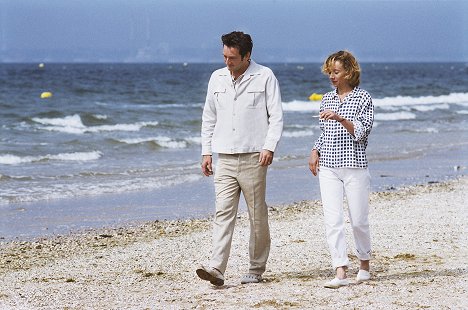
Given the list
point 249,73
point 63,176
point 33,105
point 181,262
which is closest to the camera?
point 249,73

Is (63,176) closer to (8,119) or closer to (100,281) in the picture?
(100,281)

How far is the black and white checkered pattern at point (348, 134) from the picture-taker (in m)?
6.25

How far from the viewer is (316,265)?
7.48m

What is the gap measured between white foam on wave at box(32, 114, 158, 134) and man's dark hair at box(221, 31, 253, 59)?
19090 millimetres

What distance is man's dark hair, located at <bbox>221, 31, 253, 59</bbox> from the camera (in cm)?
629

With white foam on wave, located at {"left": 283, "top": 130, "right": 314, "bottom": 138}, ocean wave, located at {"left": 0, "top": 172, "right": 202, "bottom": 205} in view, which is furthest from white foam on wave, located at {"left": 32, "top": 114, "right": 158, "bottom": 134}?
ocean wave, located at {"left": 0, "top": 172, "right": 202, "bottom": 205}

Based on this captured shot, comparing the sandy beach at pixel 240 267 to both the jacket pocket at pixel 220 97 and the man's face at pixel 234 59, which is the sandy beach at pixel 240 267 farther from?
the man's face at pixel 234 59

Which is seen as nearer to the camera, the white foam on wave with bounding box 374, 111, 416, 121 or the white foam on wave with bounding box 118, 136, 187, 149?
the white foam on wave with bounding box 118, 136, 187, 149

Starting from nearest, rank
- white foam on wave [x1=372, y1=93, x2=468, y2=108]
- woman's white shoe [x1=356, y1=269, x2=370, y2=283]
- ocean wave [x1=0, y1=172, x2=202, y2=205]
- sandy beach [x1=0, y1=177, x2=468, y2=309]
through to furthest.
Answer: sandy beach [x1=0, y1=177, x2=468, y2=309] < woman's white shoe [x1=356, y1=269, x2=370, y2=283] < ocean wave [x1=0, y1=172, x2=202, y2=205] < white foam on wave [x1=372, y1=93, x2=468, y2=108]

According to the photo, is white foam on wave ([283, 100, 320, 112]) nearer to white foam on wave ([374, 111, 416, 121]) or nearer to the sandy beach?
white foam on wave ([374, 111, 416, 121])

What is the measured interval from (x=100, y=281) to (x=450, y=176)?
9377mm

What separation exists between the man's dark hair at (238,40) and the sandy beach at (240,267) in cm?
177

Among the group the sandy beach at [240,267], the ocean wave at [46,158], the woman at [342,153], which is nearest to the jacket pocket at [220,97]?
the woman at [342,153]

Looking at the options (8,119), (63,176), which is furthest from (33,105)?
(63,176)
